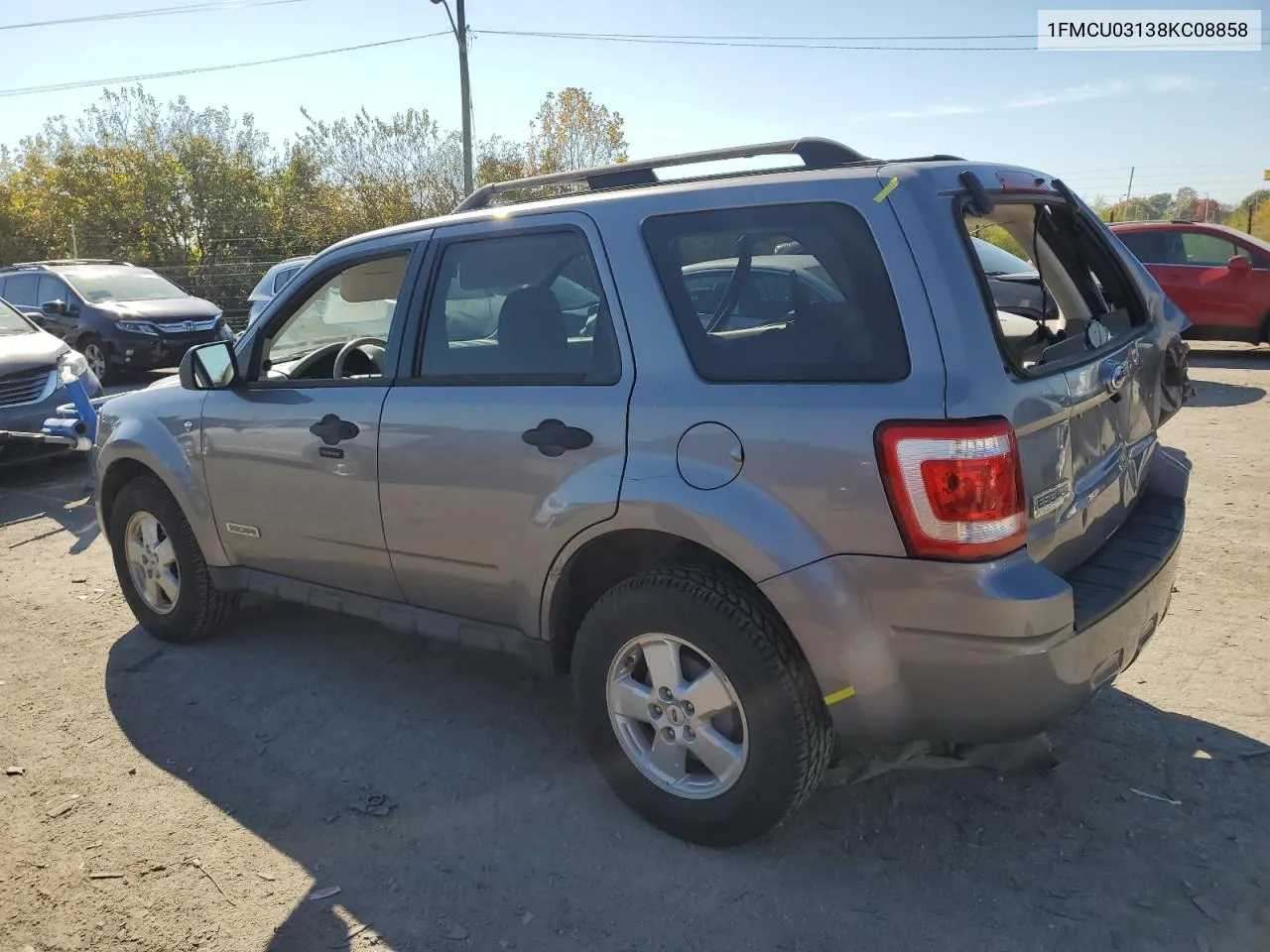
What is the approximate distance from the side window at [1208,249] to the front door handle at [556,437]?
12.3 m

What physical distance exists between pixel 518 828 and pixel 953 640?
4.95 feet

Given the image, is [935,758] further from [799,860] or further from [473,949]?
[473,949]

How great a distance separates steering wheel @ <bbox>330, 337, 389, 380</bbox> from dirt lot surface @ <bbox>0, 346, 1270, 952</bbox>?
4.32ft

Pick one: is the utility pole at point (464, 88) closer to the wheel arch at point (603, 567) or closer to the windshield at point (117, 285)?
the windshield at point (117, 285)

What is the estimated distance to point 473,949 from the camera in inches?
99.0

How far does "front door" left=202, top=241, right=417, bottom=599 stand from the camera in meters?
3.53

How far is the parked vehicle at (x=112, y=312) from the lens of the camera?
13523mm

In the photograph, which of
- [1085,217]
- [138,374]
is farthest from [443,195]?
[1085,217]

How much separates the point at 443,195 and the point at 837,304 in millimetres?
26791

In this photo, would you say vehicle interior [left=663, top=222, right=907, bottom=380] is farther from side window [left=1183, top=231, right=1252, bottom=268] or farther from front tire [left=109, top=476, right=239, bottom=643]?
side window [left=1183, top=231, right=1252, bottom=268]

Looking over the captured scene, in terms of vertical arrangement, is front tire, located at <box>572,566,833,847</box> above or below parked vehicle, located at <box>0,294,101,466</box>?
below

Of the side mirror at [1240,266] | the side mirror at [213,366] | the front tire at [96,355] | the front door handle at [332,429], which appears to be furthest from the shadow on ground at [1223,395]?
the front tire at [96,355]

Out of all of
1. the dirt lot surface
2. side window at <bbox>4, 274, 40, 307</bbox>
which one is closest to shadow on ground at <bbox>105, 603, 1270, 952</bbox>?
the dirt lot surface

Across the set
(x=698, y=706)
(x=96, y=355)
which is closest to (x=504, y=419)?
(x=698, y=706)
